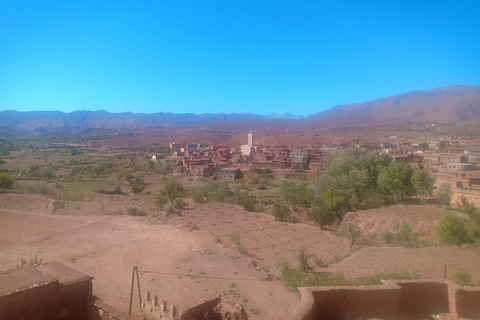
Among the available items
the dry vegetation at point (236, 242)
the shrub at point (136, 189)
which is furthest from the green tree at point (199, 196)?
the shrub at point (136, 189)

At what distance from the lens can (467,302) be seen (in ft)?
24.9

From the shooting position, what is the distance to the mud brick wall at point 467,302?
24.9 ft

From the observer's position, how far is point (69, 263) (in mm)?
12398

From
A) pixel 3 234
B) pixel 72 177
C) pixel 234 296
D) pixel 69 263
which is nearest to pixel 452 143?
pixel 234 296

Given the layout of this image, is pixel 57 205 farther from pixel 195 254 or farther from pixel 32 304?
pixel 32 304

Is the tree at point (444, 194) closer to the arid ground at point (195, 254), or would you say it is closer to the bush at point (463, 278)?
the arid ground at point (195, 254)

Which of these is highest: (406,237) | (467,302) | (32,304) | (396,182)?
(396,182)

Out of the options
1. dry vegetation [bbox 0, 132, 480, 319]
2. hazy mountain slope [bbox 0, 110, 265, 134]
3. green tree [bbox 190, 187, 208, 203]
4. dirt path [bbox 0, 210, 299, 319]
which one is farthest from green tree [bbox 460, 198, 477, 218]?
hazy mountain slope [bbox 0, 110, 265, 134]

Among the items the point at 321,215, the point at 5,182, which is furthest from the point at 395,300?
the point at 5,182

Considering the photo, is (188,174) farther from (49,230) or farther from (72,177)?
(49,230)

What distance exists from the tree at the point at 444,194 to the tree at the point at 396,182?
2.00 meters

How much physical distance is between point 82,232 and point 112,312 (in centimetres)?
1023

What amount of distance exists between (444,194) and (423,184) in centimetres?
142

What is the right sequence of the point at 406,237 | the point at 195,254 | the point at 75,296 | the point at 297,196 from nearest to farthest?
the point at 75,296
the point at 195,254
the point at 406,237
the point at 297,196
